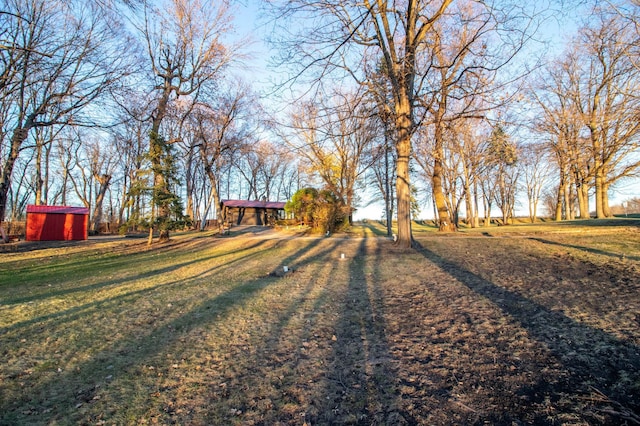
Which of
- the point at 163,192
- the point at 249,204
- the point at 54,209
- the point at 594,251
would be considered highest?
the point at 249,204

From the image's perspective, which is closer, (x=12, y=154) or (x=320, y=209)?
(x=12, y=154)

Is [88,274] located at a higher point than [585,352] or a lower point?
lower

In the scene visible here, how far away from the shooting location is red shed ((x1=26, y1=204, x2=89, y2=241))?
22638mm

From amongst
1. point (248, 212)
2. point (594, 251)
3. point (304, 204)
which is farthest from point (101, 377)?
point (248, 212)

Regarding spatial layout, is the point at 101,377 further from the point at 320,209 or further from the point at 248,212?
the point at 248,212

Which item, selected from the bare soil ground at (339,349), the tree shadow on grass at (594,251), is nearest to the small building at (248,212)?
the tree shadow on grass at (594,251)

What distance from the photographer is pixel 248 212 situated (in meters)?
38.8

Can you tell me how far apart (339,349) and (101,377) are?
2346mm

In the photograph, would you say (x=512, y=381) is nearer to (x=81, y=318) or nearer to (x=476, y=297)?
(x=476, y=297)

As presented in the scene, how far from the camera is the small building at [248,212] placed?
38031 mm

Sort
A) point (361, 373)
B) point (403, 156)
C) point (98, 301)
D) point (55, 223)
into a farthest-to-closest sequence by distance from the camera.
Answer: point (55, 223) < point (403, 156) < point (98, 301) < point (361, 373)

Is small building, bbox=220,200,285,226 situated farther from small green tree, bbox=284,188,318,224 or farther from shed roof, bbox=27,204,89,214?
small green tree, bbox=284,188,318,224

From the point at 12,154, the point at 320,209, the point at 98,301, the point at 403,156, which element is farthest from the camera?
the point at 320,209

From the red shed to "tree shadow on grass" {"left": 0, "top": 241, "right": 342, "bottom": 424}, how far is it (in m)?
24.7
